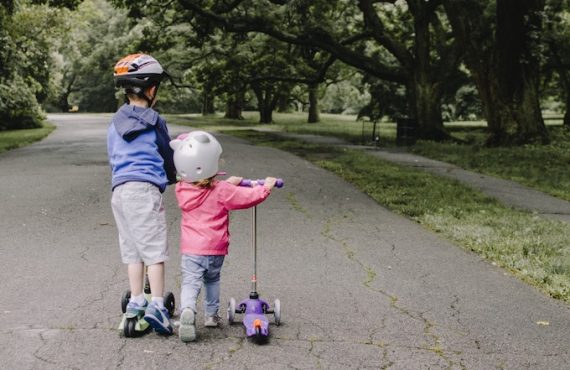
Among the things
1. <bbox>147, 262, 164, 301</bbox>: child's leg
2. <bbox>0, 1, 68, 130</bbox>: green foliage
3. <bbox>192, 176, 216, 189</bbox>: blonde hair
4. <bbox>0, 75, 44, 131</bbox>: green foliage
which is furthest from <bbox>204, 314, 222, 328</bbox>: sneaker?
<bbox>0, 75, 44, 131</bbox>: green foliage

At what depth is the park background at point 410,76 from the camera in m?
8.58

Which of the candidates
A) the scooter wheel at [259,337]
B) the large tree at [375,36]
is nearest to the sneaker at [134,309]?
the scooter wheel at [259,337]

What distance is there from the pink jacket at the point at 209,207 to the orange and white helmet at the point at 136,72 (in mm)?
695

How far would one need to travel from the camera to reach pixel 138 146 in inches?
167

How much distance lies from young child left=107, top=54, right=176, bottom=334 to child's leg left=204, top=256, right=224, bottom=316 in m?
0.29

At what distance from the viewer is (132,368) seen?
12.0 feet

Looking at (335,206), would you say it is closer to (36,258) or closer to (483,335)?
(36,258)

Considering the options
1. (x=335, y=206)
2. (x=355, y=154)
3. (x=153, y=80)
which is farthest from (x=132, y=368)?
(x=355, y=154)

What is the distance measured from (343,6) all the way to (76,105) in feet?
196

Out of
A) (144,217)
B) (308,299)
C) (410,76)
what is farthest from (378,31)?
(144,217)

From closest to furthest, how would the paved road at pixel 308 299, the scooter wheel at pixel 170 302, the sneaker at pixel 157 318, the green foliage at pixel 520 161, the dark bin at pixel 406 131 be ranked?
1. the paved road at pixel 308 299
2. the sneaker at pixel 157 318
3. the scooter wheel at pixel 170 302
4. the green foliage at pixel 520 161
5. the dark bin at pixel 406 131

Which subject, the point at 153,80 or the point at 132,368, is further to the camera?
the point at 153,80

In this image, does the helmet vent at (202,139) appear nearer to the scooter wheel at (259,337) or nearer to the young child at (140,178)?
the young child at (140,178)

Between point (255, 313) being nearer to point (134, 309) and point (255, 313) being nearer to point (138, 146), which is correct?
point (134, 309)
